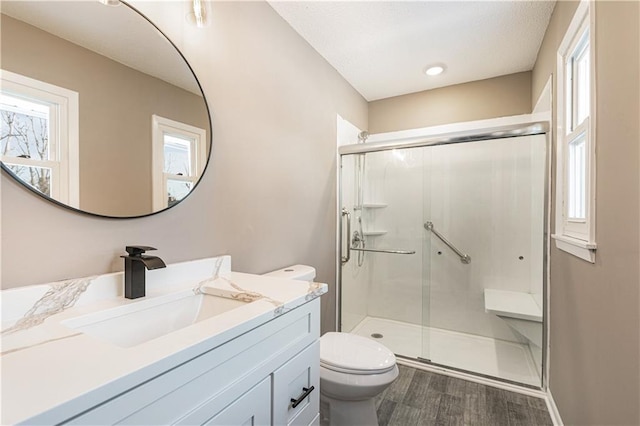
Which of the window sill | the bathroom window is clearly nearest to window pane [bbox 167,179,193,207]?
the bathroom window

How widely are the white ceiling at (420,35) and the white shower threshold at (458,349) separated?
2259 millimetres

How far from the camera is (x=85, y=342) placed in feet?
2.04

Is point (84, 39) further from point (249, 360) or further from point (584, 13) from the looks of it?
point (584, 13)

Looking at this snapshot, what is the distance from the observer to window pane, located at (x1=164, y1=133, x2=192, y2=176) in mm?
1199

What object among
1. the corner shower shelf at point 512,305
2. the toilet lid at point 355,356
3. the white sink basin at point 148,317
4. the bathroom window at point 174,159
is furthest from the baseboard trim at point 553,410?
the bathroom window at point 174,159

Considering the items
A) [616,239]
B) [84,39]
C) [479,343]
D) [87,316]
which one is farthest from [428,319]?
[84,39]

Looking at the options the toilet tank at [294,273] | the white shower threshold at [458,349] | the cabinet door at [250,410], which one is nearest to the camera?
the cabinet door at [250,410]

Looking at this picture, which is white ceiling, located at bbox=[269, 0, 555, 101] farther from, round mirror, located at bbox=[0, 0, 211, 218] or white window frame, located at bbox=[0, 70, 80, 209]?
white window frame, located at bbox=[0, 70, 80, 209]

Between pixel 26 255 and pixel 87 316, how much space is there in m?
0.25

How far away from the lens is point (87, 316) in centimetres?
81

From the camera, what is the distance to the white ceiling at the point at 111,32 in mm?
874

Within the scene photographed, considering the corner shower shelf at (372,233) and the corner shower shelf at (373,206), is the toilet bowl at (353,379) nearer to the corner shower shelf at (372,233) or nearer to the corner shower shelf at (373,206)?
the corner shower shelf at (372,233)

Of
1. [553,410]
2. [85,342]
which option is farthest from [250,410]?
[553,410]

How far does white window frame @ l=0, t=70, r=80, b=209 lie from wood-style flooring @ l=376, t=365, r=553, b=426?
A: 71.9 inches
